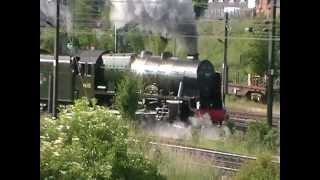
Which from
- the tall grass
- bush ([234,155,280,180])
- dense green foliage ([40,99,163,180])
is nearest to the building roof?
dense green foliage ([40,99,163,180])

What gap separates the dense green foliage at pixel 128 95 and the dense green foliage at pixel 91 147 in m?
0.03

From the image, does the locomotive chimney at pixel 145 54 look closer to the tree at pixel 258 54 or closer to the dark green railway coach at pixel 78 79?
the dark green railway coach at pixel 78 79

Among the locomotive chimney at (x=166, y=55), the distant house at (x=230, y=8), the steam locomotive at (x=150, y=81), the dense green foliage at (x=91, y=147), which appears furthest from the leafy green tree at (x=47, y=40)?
the distant house at (x=230, y=8)

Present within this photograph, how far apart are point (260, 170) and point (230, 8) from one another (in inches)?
15.6

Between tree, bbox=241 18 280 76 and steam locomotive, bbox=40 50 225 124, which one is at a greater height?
tree, bbox=241 18 280 76

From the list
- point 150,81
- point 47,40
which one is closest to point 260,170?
point 150,81

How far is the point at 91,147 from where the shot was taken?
108 centimetres

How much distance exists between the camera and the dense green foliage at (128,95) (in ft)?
3.49

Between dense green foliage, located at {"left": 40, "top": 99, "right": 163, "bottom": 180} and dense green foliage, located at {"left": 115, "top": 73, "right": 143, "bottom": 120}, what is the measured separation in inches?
1.3

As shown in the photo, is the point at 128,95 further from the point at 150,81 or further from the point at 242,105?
the point at 242,105

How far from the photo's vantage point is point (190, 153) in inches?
41.6

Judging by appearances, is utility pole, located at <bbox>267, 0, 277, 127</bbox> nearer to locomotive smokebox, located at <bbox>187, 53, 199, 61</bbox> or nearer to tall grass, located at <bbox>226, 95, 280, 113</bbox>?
tall grass, located at <bbox>226, 95, 280, 113</bbox>

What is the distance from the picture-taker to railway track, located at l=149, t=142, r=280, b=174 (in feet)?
3.36
